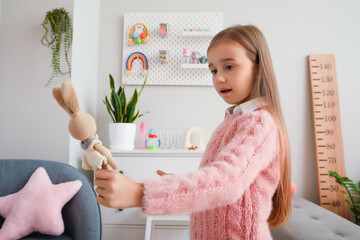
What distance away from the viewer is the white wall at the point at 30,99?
1802 millimetres

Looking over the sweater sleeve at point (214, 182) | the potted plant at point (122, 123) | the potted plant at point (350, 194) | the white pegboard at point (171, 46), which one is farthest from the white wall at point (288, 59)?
the sweater sleeve at point (214, 182)

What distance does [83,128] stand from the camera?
0.45 metres

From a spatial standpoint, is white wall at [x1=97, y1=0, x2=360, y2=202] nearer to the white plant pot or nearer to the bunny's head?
the white plant pot

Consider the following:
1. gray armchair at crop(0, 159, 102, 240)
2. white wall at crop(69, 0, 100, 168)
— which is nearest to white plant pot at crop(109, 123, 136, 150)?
white wall at crop(69, 0, 100, 168)

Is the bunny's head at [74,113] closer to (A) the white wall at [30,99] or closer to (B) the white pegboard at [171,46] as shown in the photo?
(A) the white wall at [30,99]

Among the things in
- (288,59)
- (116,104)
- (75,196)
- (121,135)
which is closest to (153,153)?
(121,135)

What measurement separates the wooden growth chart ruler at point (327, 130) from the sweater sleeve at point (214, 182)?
1853mm

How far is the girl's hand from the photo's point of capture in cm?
43

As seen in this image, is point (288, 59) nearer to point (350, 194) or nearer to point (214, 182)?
point (350, 194)

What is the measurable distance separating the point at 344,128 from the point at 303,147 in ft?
1.33

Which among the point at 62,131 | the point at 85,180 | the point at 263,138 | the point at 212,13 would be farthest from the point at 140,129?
the point at 263,138

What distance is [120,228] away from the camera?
1840mm

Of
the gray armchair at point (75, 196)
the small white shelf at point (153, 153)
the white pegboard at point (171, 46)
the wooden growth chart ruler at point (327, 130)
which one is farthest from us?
the white pegboard at point (171, 46)

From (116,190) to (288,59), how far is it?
7.41 ft
